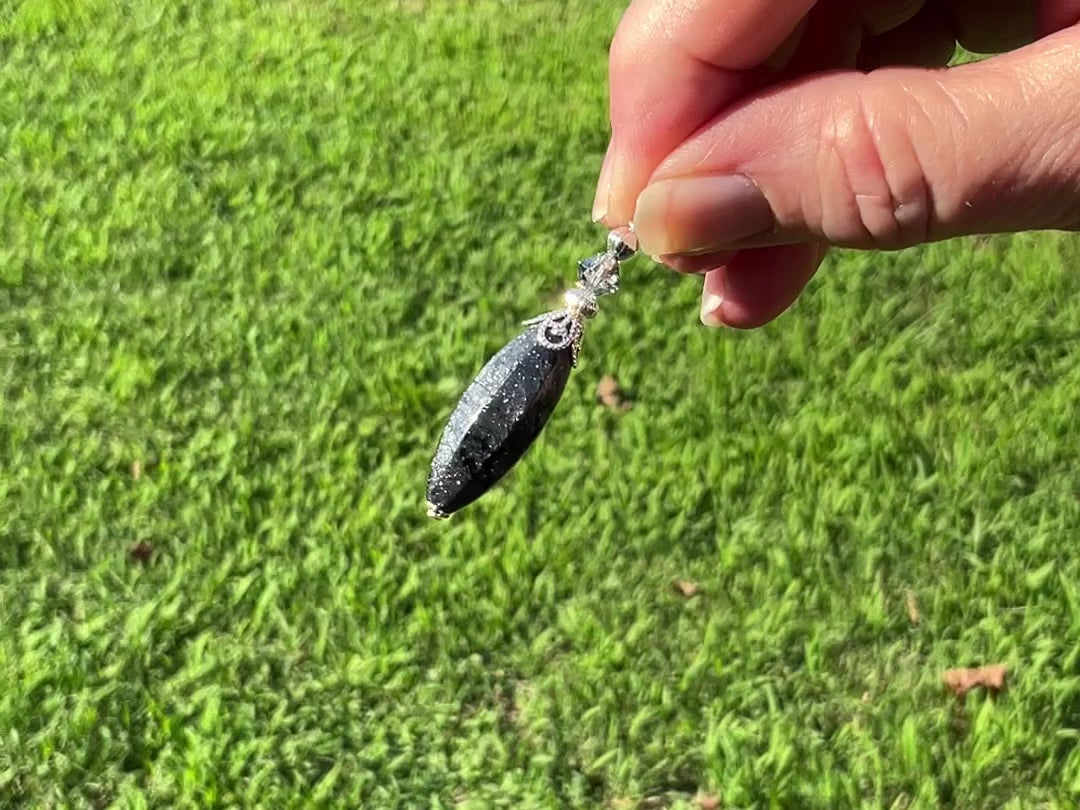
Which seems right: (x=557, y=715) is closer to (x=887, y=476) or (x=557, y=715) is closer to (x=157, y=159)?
(x=887, y=476)

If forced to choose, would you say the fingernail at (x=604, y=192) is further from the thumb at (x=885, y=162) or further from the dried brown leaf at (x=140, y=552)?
the dried brown leaf at (x=140, y=552)

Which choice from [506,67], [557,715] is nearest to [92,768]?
[557,715]

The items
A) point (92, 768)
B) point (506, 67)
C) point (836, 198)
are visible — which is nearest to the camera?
point (836, 198)

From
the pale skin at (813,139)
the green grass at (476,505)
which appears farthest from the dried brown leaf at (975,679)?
the pale skin at (813,139)

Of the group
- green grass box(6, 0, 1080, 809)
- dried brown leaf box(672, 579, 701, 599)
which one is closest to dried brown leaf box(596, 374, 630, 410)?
green grass box(6, 0, 1080, 809)

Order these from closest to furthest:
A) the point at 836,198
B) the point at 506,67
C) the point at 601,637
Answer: the point at 836,198, the point at 601,637, the point at 506,67

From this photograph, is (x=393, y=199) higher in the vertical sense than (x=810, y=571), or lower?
higher
